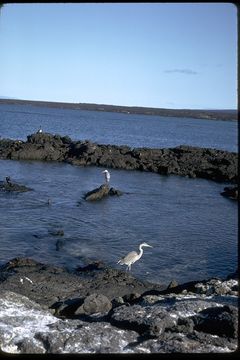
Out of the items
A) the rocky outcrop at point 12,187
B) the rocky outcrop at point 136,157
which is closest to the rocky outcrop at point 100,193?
the rocky outcrop at point 12,187

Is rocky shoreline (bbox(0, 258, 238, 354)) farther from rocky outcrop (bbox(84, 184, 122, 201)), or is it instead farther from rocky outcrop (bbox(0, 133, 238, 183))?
rocky outcrop (bbox(0, 133, 238, 183))

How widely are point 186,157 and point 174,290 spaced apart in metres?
30.8

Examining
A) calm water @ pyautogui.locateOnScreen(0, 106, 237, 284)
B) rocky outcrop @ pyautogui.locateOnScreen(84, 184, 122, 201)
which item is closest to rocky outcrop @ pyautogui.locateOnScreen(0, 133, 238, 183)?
calm water @ pyautogui.locateOnScreen(0, 106, 237, 284)

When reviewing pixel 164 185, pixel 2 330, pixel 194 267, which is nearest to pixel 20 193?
pixel 164 185

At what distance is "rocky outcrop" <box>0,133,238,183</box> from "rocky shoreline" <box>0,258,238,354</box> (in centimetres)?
2730

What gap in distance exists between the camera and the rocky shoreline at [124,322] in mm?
8367

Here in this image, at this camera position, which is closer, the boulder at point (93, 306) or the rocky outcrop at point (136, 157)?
the boulder at point (93, 306)

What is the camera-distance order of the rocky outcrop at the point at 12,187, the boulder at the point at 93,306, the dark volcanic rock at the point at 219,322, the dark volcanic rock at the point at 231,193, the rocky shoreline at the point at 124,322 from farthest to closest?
the dark volcanic rock at the point at 231,193, the rocky outcrop at the point at 12,187, the boulder at the point at 93,306, the dark volcanic rock at the point at 219,322, the rocky shoreline at the point at 124,322

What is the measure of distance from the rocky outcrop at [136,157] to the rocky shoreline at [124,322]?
27303mm

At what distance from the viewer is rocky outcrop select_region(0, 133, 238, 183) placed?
131 ft

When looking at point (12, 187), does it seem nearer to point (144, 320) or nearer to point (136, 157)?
point (136, 157)

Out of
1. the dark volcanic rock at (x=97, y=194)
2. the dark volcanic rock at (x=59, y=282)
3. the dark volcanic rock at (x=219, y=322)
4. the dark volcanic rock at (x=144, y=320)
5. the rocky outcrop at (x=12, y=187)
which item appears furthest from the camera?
the rocky outcrop at (x=12, y=187)

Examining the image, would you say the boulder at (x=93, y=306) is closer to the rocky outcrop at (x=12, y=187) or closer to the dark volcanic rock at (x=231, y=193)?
the rocky outcrop at (x=12, y=187)

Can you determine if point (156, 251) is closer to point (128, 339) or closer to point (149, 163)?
point (128, 339)
